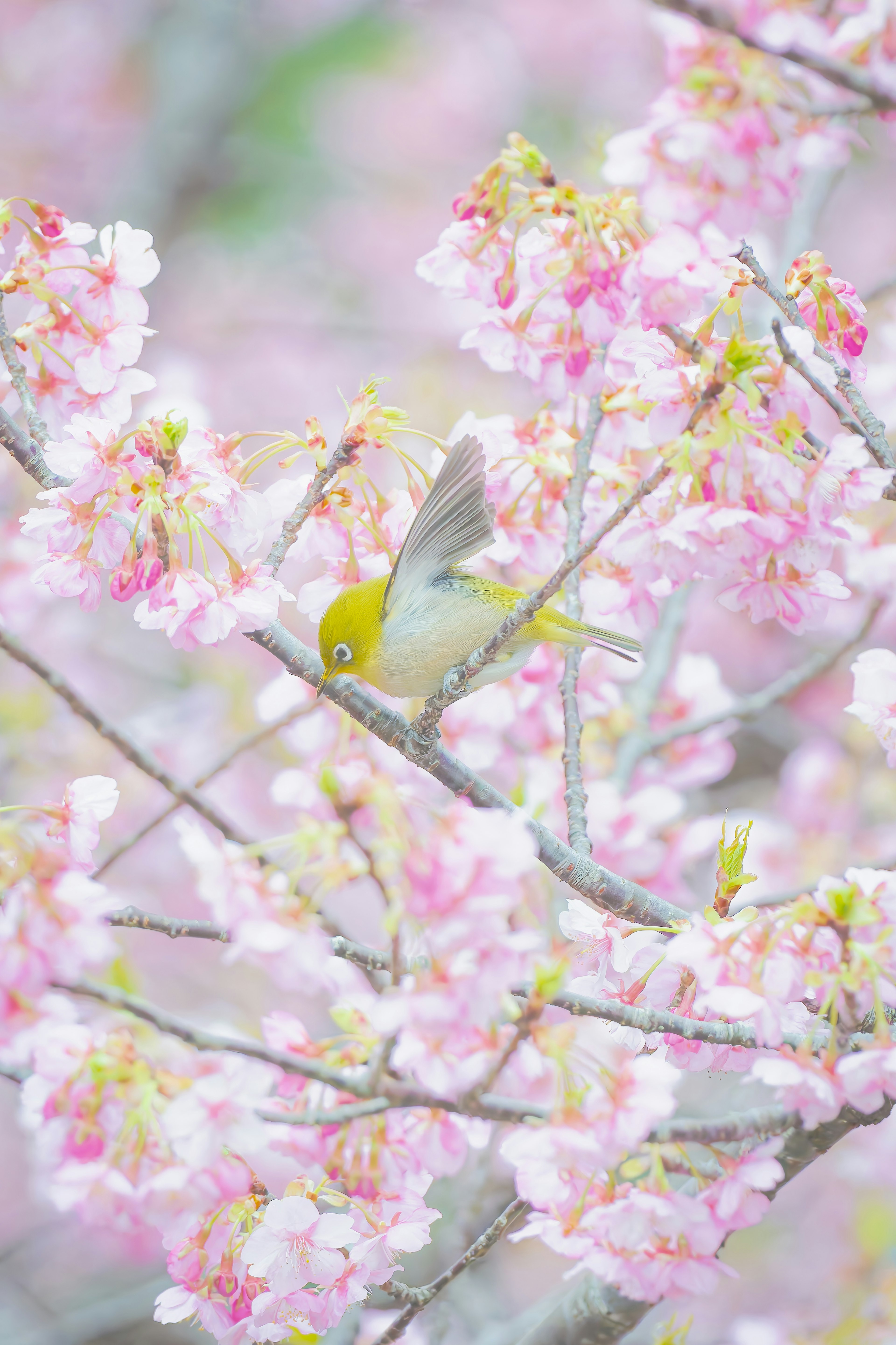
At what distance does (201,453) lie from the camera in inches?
58.9

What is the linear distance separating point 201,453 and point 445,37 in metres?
7.65

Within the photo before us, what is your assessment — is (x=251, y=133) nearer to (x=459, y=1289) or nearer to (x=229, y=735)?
(x=229, y=735)

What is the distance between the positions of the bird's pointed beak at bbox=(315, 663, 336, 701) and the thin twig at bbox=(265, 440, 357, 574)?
0.21m

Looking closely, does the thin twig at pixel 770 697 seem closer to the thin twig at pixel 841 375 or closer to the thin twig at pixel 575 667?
the thin twig at pixel 575 667

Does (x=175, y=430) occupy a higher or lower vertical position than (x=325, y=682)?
higher

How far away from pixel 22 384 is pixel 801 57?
1.15 meters

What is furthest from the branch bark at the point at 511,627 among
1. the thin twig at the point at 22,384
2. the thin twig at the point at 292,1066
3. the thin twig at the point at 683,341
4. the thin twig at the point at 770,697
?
the thin twig at the point at 770,697

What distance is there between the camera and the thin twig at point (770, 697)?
2400 mm

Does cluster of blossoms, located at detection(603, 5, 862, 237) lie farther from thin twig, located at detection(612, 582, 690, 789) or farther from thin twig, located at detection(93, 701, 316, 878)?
thin twig, located at detection(612, 582, 690, 789)

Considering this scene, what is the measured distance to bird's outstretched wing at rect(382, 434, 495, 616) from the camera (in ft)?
4.94

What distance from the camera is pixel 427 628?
195cm

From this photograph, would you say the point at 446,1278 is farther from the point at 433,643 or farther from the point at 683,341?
the point at 683,341

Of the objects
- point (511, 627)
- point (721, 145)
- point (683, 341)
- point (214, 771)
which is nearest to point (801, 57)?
point (721, 145)

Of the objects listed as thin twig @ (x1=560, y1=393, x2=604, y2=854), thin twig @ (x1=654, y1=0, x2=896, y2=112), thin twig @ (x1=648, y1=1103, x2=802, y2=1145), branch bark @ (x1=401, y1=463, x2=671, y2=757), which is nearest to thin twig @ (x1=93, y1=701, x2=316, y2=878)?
branch bark @ (x1=401, y1=463, x2=671, y2=757)
